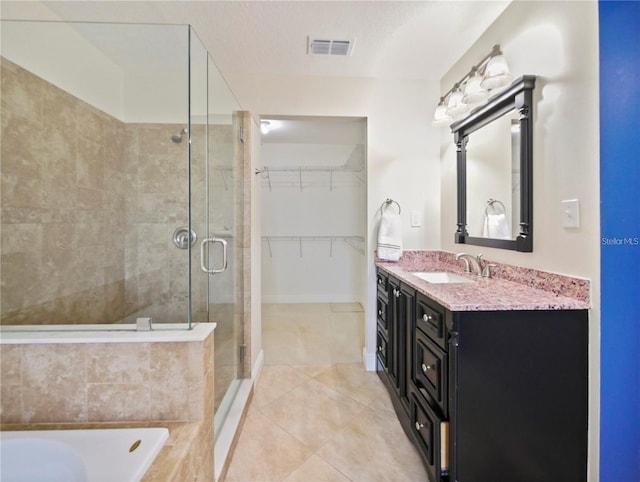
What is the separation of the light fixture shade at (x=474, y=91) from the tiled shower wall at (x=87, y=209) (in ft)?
5.18

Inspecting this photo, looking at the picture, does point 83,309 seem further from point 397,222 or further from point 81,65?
point 397,222

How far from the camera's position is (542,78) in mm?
1342

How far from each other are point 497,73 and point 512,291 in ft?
3.73

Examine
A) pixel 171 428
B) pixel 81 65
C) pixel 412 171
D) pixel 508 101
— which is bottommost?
pixel 171 428

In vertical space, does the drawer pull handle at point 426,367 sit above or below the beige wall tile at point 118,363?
below

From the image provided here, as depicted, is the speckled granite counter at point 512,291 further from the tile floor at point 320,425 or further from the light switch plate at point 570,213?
the tile floor at point 320,425

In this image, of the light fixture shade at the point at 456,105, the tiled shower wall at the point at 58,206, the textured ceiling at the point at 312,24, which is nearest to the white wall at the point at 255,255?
the textured ceiling at the point at 312,24

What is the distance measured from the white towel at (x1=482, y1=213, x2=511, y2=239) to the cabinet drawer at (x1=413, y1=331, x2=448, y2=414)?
2.54ft

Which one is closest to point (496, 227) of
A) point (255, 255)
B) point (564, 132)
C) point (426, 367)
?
point (564, 132)

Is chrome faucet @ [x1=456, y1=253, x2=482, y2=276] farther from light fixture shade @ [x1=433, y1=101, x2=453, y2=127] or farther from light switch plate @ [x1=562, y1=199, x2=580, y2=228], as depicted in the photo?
light fixture shade @ [x1=433, y1=101, x2=453, y2=127]

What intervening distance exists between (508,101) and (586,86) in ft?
1.43

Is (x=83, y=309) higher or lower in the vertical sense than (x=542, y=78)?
lower

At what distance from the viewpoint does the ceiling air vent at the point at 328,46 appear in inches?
74.5

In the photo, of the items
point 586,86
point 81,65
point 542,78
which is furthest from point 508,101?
point 81,65
